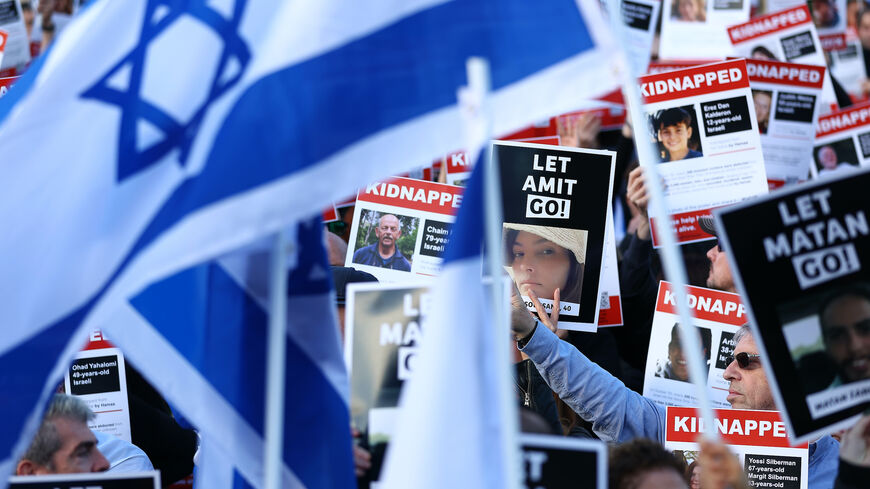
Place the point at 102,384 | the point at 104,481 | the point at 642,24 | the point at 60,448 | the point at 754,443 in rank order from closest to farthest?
the point at 104,481, the point at 60,448, the point at 754,443, the point at 102,384, the point at 642,24

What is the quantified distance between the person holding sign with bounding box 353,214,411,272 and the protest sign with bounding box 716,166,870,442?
1.96 metres

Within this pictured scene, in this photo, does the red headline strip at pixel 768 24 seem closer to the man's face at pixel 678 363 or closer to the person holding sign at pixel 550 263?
the person holding sign at pixel 550 263

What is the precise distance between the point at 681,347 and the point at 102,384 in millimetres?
2107

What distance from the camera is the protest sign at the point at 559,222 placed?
476 centimetres

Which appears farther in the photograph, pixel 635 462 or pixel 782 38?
pixel 782 38

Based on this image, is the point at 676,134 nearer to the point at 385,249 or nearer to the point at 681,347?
the point at 681,347

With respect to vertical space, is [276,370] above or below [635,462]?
above

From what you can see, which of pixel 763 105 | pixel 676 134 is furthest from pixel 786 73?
pixel 676 134

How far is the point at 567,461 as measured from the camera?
2.93 metres

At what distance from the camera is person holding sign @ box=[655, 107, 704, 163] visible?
5.34 metres

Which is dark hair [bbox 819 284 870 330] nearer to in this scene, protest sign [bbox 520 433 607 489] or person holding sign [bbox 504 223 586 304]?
protest sign [bbox 520 433 607 489]

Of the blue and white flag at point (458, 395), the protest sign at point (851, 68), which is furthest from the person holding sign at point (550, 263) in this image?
the protest sign at point (851, 68)

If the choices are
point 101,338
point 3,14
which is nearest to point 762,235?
point 101,338

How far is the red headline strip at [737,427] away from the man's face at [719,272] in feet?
3.83
